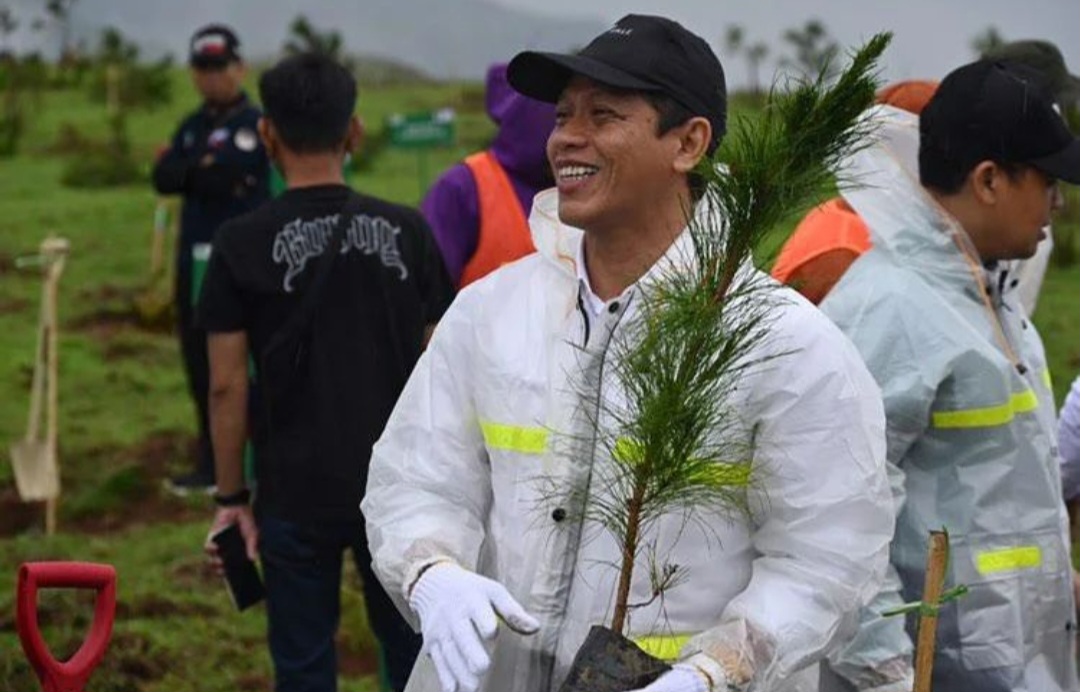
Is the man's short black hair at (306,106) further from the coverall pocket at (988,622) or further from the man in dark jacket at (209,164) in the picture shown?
the man in dark jacket at (209,164)

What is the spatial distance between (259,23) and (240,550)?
195ft

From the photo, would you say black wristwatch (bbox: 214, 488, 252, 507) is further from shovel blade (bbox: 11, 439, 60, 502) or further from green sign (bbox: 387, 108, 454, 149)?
green sign (bbox: 387, 108, 454, 149)

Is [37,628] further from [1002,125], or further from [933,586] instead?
[1002,125]

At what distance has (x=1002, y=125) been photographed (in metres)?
3.11

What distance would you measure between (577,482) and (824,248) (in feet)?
4.67

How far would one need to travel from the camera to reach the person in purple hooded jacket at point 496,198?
4430 millimetres

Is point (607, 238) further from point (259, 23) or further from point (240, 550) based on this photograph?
point (259, 23)

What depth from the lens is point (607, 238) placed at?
8.35 ft

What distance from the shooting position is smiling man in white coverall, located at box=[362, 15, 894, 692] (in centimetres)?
236

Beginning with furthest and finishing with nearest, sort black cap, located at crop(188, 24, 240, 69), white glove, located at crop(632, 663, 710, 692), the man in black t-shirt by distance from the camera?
black cap, located at crop(188, 24, 240, 69)
the man in black t-shirt
white glove, located at crop(632, 663, 710, 692)

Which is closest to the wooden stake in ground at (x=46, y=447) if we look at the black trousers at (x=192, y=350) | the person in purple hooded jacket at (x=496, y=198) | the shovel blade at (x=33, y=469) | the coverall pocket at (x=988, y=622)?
the shovel blade at (x=33, y=469)

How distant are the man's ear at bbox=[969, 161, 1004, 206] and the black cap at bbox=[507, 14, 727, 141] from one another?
0.77 meters

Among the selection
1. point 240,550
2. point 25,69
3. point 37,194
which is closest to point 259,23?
point 25,69

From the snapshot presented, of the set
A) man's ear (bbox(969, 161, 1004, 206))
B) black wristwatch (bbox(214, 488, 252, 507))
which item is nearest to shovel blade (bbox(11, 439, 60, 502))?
black wristwatch (bbox(214, 488, 252, 507))
